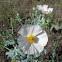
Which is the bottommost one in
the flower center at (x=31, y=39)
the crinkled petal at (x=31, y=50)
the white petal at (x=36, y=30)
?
the crinkled petal at (x=31, y=50)

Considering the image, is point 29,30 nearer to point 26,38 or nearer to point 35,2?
point 26,38

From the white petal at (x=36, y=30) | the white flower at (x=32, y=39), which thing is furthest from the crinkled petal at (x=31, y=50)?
the white petal at (x=36, y=30)

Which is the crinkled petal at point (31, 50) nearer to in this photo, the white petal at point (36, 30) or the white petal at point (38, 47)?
the white petal at point (38, 47)

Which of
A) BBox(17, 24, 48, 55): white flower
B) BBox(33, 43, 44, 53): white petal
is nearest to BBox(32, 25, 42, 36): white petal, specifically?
BBox(17, 24, 48, 55): white flower

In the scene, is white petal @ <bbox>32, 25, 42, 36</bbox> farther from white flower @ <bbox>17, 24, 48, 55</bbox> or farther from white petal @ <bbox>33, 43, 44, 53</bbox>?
white petal @ <bbox>33, 43, 44, 53</bbox>

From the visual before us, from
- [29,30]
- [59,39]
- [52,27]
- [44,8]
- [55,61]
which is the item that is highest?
[44,8]

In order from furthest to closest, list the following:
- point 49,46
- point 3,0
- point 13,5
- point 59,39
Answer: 1. point 3,0
2. point 13,5
3. point 59,39
4. point 49,46

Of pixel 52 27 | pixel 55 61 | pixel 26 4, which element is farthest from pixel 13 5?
pixel 55 61

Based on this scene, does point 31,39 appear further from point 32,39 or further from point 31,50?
point 31,50

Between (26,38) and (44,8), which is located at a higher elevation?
(44,8)
